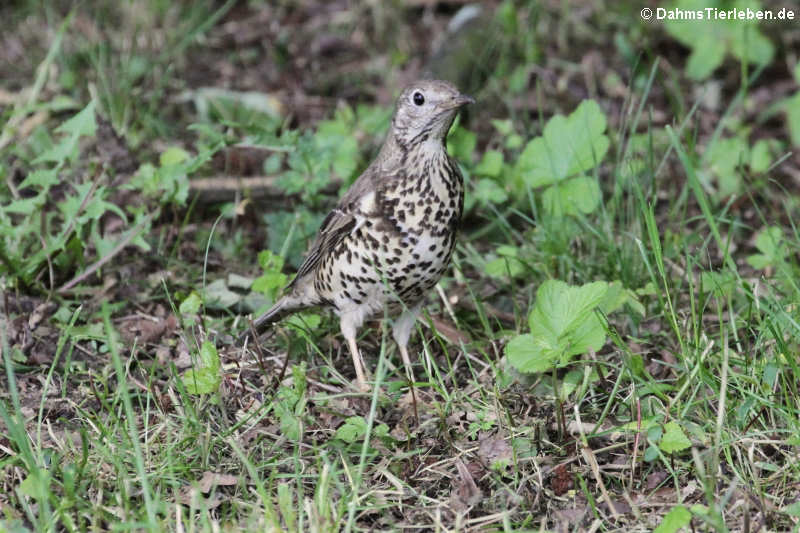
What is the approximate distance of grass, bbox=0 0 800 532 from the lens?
3.52 m

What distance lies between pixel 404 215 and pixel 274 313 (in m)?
0.92

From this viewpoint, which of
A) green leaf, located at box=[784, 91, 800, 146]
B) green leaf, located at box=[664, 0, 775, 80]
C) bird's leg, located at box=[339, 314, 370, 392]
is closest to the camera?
bird's leg, located at box=[339, 314, 370, 392]

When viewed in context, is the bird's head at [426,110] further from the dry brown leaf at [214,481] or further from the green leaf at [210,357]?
the dry brown leaf at [214,481]

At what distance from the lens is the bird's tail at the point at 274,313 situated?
14.9ft

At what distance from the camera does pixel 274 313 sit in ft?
15.0

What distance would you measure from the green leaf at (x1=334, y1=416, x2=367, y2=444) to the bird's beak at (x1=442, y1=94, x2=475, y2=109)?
1.23m

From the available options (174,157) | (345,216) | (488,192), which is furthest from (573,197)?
(174,157)

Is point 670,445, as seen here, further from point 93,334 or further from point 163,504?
point 93,334

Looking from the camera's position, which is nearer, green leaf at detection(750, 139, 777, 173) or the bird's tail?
the bird's tail

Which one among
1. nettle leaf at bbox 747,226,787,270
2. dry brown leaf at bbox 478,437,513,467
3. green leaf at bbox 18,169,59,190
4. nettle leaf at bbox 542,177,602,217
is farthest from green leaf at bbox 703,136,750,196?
green leaf at bbox 18,169,59,190

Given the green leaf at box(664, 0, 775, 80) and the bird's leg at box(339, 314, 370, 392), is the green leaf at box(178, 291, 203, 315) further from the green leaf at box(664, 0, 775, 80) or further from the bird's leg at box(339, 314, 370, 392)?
the green leaf at box(664, 0, 775, 80)

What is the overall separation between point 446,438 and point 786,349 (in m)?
1.25

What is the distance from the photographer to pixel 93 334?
448cm

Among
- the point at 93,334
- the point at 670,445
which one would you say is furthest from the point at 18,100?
the point at 670,445
